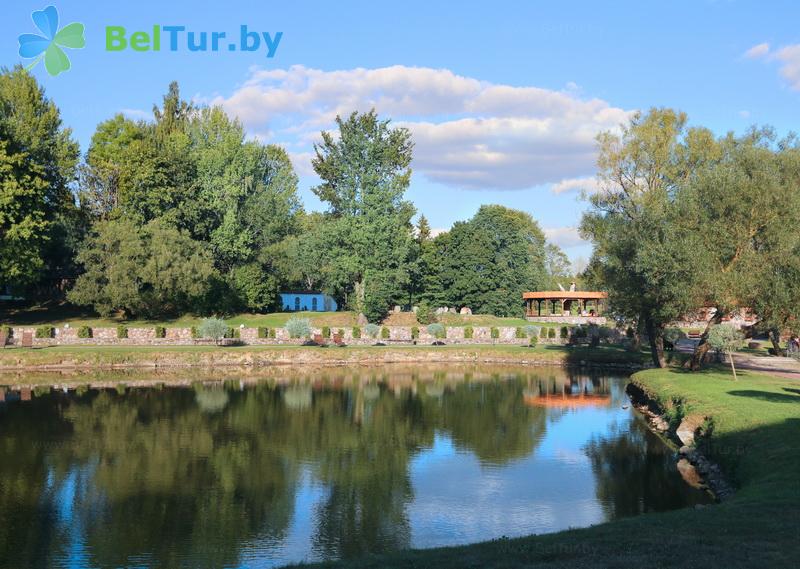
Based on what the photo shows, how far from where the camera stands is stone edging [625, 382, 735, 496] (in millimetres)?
18344

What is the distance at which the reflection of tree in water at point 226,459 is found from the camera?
48.4 feet

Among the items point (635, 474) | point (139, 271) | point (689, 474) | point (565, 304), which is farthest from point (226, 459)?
point (565, 304)

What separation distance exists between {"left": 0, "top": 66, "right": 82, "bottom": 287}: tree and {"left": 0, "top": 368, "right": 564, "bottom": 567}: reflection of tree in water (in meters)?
24.4

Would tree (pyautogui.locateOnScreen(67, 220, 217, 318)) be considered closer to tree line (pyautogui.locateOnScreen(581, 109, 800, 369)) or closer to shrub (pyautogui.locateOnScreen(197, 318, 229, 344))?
shrub (pyautogui.locateOnScreen(197, 318, 229, 344))

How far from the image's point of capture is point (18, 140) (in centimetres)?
5741

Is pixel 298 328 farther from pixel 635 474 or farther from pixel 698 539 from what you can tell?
pixel 698 539

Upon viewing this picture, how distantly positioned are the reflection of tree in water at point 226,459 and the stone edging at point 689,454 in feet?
15.2

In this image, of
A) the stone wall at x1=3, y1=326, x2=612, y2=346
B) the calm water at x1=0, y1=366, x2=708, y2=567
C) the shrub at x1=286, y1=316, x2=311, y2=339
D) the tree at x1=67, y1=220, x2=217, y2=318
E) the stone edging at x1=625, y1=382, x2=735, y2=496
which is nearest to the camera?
the calm water at x1=0, y1=366, x2=708, y2=567

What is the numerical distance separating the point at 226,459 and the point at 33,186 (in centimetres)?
4322

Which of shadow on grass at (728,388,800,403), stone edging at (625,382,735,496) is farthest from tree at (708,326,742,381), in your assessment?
shadow on grass at (728,388,800,403)

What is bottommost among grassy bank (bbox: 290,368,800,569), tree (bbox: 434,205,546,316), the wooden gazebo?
grassy bank (bbox: 290,368,800,569)

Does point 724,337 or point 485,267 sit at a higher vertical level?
point 485,267

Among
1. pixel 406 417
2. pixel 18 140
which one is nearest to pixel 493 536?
pixel 406 417

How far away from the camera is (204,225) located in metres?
67.2
